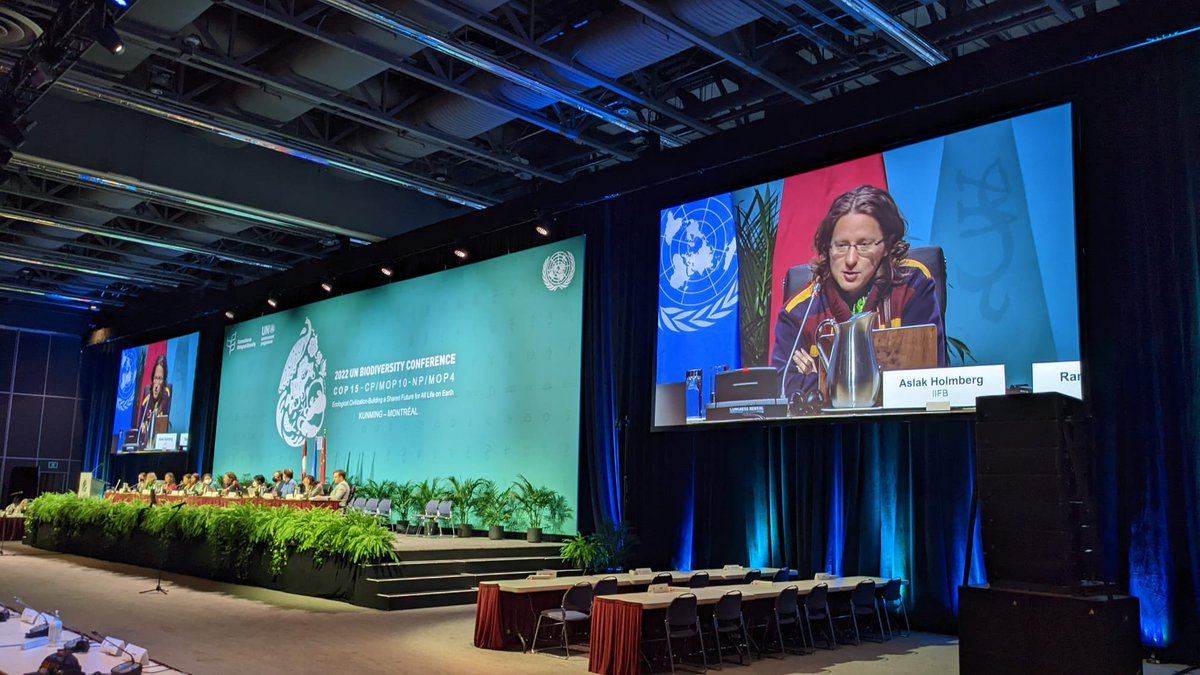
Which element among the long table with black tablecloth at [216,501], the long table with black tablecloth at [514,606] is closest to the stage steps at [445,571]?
the long table with black tablecloth at [216,501]

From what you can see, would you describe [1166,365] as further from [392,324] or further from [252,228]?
[252,228]

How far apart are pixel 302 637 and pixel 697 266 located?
568 cm

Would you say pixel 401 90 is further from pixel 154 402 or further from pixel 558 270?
pixel 154 402

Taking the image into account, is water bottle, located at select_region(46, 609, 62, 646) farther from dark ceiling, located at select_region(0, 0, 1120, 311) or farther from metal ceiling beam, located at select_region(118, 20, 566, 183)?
metal ceiling beam, located at select_region(118, 20, 566, 183)

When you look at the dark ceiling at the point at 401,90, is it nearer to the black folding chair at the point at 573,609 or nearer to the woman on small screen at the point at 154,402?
the black folding chair at the point at 573,609

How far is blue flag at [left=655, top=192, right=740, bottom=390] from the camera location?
1012cm

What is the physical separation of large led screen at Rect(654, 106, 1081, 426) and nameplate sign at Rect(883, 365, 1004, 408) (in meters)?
0.01

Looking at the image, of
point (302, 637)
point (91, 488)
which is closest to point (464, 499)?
point (302, 637)

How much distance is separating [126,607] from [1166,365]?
963 cm

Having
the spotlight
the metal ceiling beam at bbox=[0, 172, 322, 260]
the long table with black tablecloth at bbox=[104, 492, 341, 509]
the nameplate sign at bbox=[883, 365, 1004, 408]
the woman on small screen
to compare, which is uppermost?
the metal ceiling beam at bbox=[0, 172, 322, 260]

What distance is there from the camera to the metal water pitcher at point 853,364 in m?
8.68

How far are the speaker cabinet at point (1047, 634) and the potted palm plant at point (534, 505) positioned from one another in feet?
24.8

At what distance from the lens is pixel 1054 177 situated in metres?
7.84

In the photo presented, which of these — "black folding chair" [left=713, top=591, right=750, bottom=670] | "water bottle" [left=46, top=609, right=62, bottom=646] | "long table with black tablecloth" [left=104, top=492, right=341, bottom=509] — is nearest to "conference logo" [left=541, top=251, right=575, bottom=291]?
"long table with black tablecloth" [left=104, top=492, right=341, bottom=509]
